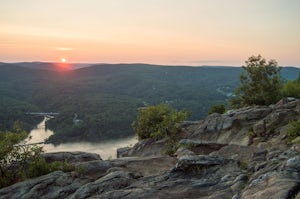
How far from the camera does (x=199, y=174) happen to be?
1320 centimetres

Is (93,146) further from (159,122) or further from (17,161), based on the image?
(17,161)

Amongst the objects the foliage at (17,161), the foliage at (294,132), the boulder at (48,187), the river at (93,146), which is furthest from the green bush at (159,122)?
the river at (93,146)

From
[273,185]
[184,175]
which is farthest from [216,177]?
[273,185]

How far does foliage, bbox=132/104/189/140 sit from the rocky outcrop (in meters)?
4.86

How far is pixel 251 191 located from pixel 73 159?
15.0 metres

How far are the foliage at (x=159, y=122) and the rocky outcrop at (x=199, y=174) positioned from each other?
15.9 ft

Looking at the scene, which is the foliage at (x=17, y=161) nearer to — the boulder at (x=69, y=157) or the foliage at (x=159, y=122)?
the boulder at (x=69, y=157)

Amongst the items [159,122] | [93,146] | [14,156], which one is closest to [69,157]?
[14,156]

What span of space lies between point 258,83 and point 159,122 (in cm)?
1897

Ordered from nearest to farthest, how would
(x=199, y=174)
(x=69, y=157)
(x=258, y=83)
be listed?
1. (x=199, y=174)
2. (x=69, y=157)
3. (x=258, y=83)

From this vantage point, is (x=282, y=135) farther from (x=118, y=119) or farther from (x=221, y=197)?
(x=118, y=119)

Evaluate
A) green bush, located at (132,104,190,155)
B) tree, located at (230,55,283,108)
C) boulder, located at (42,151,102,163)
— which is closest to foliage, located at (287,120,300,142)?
green bush, located at (132,104,190,155)

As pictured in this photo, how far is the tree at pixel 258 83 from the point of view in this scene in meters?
39.3

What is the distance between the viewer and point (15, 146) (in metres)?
19.7
